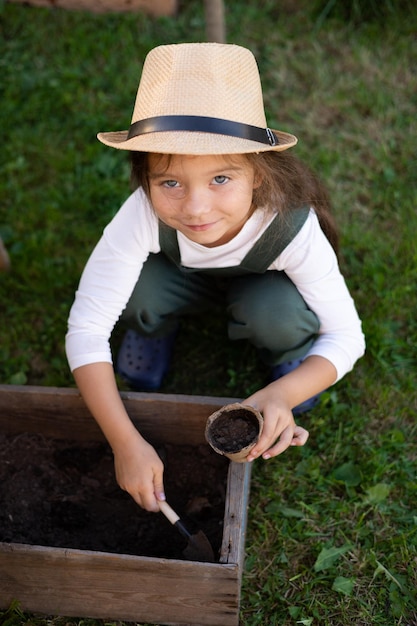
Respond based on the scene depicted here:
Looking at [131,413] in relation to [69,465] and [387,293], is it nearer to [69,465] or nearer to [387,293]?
[69,465]

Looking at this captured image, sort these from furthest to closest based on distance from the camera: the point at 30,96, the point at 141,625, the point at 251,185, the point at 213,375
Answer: the point at 30,96, the point at 213,375, the point at 141,625, the point at 251,185

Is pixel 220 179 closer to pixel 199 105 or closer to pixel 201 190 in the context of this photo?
pixel 201 190

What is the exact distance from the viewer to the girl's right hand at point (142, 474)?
1.86m

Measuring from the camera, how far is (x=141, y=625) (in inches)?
76.0

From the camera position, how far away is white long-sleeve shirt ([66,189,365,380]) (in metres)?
2.02

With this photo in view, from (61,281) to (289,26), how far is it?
2.05m

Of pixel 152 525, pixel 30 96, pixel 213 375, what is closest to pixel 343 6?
pixel 30 96

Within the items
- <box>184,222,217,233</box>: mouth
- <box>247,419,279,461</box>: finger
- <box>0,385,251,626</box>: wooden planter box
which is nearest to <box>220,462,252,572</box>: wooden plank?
<box>0,385,251,626</box>: wooden planter box

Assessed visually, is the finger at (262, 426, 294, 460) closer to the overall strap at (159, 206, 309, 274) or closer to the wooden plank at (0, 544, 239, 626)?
the wooden plank at (0, 544, 239, 626)

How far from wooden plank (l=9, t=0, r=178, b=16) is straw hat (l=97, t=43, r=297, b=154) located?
243 cm

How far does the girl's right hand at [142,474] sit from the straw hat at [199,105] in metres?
0.80

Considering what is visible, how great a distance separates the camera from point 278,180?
1.88 m

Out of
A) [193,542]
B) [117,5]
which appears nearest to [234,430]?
[193,542]

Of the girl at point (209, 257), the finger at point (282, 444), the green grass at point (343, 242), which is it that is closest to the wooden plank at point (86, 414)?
the girl at point (209, 257)
